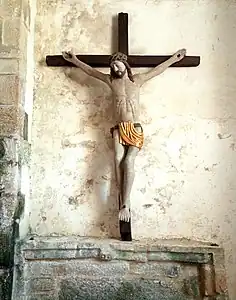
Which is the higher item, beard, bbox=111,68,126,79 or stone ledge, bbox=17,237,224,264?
beard, bbox=111,68,126,79

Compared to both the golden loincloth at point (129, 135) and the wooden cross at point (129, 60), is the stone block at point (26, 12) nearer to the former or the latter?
the wooden cross at point (129, 60)

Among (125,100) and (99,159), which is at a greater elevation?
(125,100)

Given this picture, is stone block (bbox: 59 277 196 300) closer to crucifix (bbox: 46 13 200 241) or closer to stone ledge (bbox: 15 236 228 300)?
stone ledge (bbox: 15 236 228 300)

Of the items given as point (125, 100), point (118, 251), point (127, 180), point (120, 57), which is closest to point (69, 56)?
point (120, 57)

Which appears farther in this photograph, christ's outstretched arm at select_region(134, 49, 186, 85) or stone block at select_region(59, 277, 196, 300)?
christ's outstretched arm at select_region(134, 49, 186, 85)

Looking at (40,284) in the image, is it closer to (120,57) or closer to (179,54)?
(120,57)

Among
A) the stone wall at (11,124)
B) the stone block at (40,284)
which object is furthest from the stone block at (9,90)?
the stone block at (40,284)

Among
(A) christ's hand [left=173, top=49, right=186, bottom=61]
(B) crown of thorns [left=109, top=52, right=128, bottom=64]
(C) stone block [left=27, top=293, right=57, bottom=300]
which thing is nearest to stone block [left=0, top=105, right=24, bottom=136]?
(B) crown of thorns [left=109, top=52, right=128, bottom=64]

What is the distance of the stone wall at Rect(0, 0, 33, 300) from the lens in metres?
1.89

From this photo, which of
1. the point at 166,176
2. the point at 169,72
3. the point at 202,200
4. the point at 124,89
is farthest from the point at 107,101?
the point at 202,200

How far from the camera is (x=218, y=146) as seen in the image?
2262mm

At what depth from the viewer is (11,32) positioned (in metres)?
2.07

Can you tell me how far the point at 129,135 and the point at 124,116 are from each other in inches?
4.2

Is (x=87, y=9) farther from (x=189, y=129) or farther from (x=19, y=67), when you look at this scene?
(x=189, y=129)
